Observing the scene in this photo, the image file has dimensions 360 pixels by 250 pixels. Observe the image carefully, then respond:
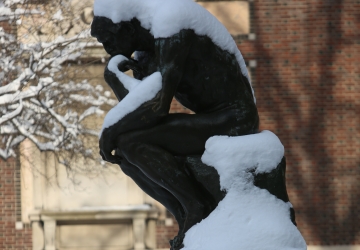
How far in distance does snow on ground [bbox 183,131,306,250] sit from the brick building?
9279mm

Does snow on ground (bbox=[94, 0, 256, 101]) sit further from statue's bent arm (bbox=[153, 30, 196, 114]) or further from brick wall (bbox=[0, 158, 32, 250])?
brick wall (bbox=[0, 158, 32, 250])

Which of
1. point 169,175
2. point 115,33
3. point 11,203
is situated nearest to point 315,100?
point 11,203

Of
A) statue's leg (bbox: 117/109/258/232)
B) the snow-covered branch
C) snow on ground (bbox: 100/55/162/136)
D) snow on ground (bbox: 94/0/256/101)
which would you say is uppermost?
snow on ground (bbox: 94/0/256/101)

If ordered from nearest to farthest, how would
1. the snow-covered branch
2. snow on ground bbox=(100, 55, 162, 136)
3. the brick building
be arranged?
snow on ground bbox=(100, 55, 162, 136), the snow-covered branch, the brick building

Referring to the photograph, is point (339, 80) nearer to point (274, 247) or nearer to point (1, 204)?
point (1, 204)

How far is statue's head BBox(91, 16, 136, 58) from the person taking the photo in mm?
4137

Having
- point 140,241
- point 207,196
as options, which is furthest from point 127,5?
point 140,241

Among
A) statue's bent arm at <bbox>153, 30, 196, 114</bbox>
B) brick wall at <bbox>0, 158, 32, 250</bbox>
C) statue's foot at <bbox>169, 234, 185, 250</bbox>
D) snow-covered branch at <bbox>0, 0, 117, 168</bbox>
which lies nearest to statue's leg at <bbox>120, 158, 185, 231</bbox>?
statue's foot at <bbox>169, 234, 185, 250</bbox>

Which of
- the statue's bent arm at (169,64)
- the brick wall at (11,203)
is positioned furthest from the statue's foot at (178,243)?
the brick wall at (11,203)

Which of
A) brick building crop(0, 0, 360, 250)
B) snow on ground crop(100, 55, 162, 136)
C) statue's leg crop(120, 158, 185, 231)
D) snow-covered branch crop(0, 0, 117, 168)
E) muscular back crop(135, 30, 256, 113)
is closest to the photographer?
snow on ground crop(100, 55, 162, 136)

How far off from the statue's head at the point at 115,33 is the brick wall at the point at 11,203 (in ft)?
30.5

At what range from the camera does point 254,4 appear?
1341cm

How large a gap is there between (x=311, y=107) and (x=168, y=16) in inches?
376

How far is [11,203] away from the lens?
13273mm
